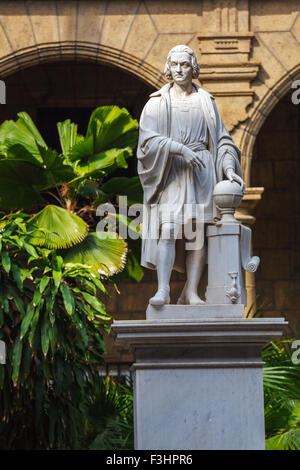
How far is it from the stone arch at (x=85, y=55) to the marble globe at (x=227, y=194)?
573 centimetres

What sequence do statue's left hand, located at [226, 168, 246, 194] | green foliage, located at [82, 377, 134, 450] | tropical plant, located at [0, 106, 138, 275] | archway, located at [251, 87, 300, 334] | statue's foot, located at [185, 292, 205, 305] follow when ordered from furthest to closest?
archway, located at [251, 87, 300, 334]
tropical plant, located at [0, 106, 138, 275]
green foliage, located at [82, 377, 134, 450]
statue's left hand, located at [226, 168, 246, 194]
statue's foot, located at [185, 292, 205, 305]

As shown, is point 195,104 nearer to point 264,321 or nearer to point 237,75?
point 264,321

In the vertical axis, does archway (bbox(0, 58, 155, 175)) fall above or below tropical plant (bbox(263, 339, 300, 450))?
above

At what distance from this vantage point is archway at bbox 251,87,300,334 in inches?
672

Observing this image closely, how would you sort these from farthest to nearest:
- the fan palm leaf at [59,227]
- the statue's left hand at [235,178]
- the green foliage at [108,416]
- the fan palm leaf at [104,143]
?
the fan palm leaf at [104,143] → the fan palm leaf at [59,227] → the green foliage at [108,416] → the statue's left hand at [235,178]

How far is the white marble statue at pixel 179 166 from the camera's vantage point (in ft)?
26.3

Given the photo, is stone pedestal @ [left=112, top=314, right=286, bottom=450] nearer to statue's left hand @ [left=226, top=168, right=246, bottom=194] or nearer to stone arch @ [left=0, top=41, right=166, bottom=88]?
statue's left hand @ [left=226, top=168, right=246, bottom=194]

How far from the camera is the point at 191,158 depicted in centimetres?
801

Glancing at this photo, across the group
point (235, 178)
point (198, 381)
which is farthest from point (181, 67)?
point (198, 381)

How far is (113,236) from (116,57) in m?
2.84
